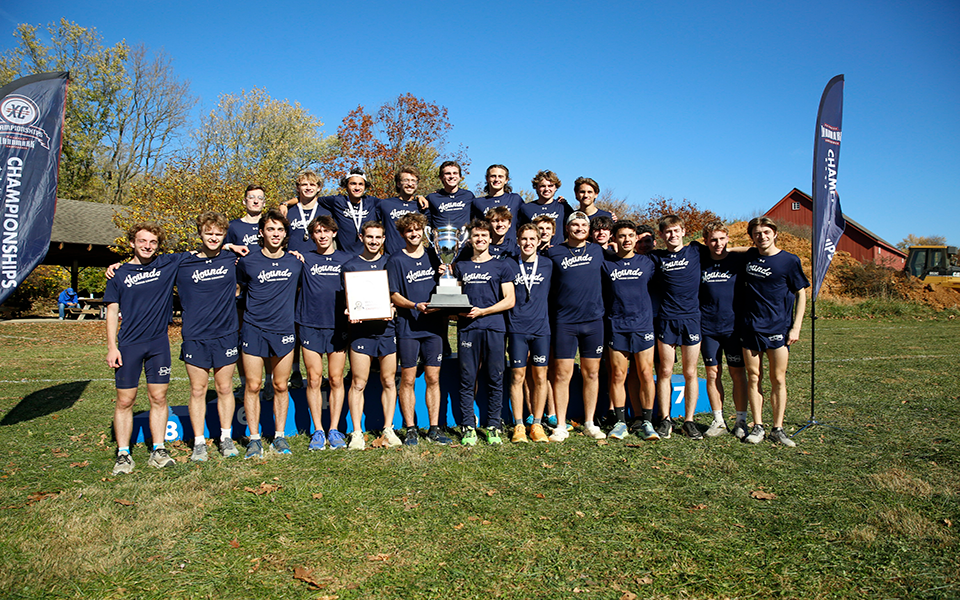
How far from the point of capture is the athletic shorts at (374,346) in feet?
17.7

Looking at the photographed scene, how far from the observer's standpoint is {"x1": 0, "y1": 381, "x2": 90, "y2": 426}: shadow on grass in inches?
267

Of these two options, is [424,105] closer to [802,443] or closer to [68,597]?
[802,443]

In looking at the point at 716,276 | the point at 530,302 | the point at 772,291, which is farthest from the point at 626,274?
the point at 772,291

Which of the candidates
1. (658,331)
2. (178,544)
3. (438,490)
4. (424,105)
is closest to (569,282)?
(658,331)

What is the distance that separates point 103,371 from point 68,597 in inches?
333

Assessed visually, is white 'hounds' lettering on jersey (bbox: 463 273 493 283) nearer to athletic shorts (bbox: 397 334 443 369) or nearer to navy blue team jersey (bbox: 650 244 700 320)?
athletic shorts (bbox: 397 334 443 369)

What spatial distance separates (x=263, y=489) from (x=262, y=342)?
1.34m

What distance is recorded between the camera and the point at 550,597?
2936 millimetres

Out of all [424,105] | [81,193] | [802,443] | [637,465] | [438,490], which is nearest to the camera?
[438,490]

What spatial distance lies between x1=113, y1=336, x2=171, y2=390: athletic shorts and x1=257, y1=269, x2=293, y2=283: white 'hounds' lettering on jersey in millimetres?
918

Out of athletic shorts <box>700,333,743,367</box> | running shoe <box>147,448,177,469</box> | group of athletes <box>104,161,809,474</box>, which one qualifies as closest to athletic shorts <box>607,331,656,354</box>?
group of athletes <box>104,161,809,474</box>

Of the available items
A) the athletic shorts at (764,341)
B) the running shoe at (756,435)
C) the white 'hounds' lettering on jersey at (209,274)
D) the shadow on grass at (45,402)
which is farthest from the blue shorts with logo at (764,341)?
the shadow on grass at (45,402)

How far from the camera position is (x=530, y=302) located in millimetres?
5664

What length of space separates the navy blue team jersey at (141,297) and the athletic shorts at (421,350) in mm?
2061
